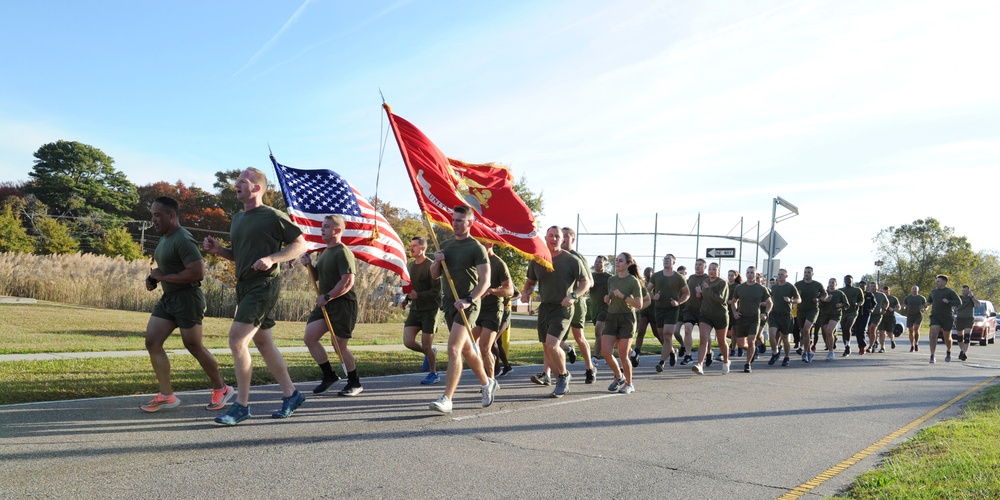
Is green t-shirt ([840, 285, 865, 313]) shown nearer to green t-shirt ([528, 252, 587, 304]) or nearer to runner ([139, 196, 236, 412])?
green t-shirt ([528, 252, 587, 304])

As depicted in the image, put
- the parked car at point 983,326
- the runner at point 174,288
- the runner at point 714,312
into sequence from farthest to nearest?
the parked car at point 983,326
the runner at point 714,312
the runner at point 174,288

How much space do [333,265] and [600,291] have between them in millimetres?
6153

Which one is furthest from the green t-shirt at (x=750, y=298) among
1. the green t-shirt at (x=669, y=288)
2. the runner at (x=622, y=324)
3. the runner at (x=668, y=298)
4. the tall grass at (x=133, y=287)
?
the tall grass at (x=133, y=287)

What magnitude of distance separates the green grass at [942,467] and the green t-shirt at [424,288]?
5.73 meters

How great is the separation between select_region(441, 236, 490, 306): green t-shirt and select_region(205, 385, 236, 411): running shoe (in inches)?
92.2

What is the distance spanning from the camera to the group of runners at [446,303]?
6.73 m

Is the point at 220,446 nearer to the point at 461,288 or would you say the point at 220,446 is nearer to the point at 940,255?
the point at 461,288

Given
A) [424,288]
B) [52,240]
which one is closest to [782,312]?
[424,288]

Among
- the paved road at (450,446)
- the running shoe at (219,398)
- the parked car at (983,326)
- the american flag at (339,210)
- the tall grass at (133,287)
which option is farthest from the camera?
the parked car at (983,326)

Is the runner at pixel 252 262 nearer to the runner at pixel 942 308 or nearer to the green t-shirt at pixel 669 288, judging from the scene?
the green t-shirt at pixel 669 288

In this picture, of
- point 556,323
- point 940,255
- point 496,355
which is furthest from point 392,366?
point 940,255

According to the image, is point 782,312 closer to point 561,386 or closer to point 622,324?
point 622,324

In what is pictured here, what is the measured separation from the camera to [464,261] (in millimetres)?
8016

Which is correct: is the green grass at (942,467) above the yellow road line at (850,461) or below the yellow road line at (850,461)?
above
